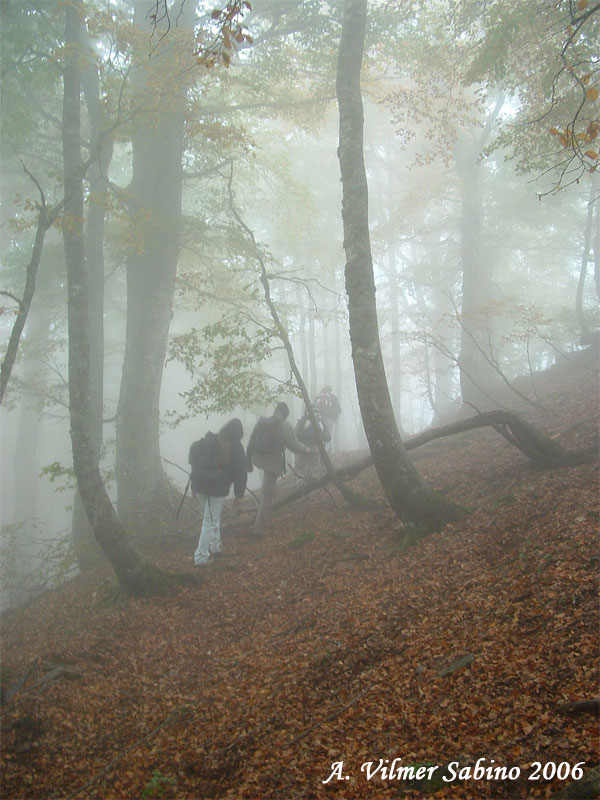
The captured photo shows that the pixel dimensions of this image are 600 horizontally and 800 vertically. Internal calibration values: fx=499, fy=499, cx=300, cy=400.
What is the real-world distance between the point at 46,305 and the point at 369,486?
40.7 ft

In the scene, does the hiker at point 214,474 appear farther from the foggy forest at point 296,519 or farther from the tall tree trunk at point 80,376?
the tall tree trunk at point 80,376

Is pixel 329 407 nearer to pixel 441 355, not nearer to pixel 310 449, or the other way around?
pixel 310 449

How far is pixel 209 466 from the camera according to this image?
785 cm

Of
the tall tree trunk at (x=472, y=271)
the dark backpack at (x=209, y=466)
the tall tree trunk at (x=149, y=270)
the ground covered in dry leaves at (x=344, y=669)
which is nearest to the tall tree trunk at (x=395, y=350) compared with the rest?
the tall tree trunk at (x=472, y=271)

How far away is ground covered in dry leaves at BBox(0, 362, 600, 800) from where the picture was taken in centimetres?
268

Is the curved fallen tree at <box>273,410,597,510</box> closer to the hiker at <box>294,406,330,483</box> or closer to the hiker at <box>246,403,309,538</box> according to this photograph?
the hiker at <box>246,403,309,538</box>

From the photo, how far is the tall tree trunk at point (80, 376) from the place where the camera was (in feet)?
22.1

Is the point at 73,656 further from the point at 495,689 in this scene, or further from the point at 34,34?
the point at 34,34

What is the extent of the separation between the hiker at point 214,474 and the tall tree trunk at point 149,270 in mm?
2699

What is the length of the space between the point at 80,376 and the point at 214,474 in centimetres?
248

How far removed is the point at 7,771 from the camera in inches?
140

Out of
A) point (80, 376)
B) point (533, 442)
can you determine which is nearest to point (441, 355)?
point (533, 442)

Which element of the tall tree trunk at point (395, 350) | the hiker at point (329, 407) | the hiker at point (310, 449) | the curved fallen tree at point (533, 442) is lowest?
the curved fallen tree at point (533, 442)

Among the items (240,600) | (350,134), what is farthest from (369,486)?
(350,134)
